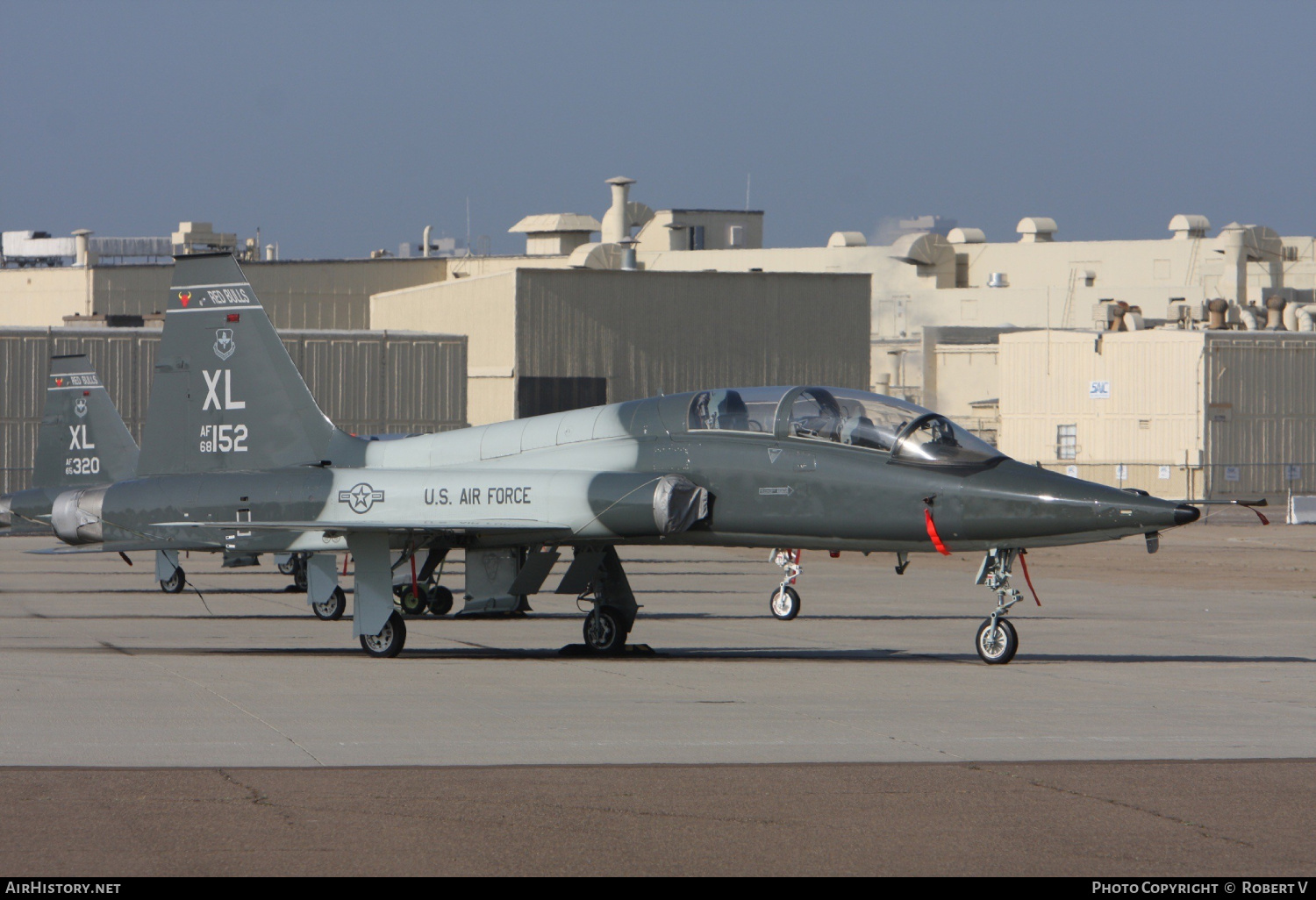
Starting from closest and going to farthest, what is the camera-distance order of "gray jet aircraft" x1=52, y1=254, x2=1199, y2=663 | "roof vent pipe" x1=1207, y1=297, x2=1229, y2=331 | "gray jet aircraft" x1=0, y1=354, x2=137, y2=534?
"gray jet aircraft" x1=52, y1=254, x2=1199, y2=663, "gray jet aircraft" x1=0, y1=354, x2=137, y2=534, "roof vent pipe" x1=1207, y1=297, x2=1229, y2=331

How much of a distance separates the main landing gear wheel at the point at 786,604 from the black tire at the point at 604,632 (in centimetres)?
522

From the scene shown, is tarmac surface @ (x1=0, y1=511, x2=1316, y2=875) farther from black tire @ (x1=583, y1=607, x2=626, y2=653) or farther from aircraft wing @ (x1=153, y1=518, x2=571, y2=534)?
aircraft wing @ (x1=153, y1=518, x2=571, y2=534)

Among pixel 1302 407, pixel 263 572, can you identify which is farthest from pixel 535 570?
pixel 1302 407

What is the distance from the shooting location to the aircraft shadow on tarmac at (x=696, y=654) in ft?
53.2

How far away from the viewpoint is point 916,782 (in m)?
9.37

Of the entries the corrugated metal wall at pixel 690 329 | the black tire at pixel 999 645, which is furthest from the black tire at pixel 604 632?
the corrugated metal wall at pixel 690 329

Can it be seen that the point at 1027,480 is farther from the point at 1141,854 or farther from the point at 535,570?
the point at 1141,854

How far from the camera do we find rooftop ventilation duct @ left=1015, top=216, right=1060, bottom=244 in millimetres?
77312

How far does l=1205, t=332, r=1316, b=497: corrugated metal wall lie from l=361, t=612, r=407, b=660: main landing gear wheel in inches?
1692

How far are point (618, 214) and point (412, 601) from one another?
203ft

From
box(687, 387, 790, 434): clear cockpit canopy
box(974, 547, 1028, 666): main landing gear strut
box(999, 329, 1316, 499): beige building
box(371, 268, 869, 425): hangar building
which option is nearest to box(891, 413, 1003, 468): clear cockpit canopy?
box(974, 547, 1028, 666): main landing gear strut

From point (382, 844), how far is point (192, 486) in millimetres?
10123
